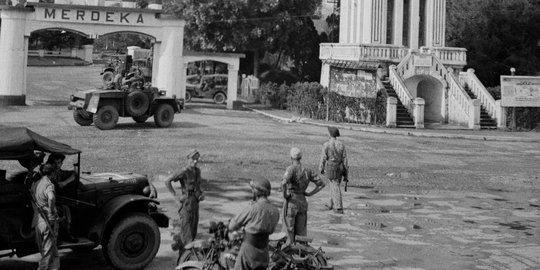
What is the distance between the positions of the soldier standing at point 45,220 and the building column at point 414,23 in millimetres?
34542

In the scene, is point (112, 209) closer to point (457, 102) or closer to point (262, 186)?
point (262, 186)

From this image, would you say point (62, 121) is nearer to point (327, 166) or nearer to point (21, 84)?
point (21, 84)

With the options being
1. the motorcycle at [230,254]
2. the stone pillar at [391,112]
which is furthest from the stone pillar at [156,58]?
the motorcycle at [230,254]

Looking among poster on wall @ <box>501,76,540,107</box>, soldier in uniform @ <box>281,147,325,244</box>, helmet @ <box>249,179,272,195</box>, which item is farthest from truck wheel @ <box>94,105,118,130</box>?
poster on wall @ <box>501,76,540,107</box>

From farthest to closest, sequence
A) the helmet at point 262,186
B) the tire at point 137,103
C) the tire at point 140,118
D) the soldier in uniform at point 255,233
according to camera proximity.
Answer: the tire at point 140,118 < the tire at point 137,103 < the helmet at point 262,186 < the soldier in uniform at point 255,233

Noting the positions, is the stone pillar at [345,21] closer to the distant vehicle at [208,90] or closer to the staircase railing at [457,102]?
the staircase railing at [457,102]

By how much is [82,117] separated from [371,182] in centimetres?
1306

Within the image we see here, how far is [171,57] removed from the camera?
35.6 meters

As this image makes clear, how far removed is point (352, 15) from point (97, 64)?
34.9 m

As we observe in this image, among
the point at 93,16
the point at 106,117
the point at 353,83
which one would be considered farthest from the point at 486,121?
the point at 93,16

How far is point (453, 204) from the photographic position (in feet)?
48.6

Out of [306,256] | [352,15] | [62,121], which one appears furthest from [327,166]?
[352,15]

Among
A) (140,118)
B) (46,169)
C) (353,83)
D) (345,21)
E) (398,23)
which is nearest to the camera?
(46,169)

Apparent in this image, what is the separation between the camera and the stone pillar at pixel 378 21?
127ft
